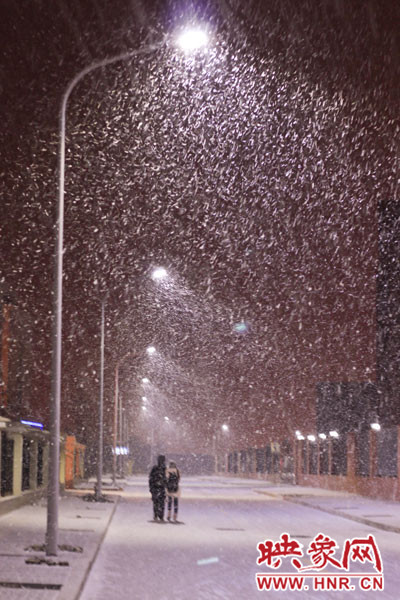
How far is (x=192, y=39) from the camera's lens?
1508 centimetres

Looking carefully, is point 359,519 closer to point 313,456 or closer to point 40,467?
point 40,467

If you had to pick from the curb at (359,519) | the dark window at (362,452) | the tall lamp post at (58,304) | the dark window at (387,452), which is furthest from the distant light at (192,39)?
the dark window at (362,452)

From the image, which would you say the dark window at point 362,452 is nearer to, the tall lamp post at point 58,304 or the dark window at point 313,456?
the dark window at point 313,456

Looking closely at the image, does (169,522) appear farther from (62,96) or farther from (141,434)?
(141,434)

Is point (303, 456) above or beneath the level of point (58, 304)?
beneath

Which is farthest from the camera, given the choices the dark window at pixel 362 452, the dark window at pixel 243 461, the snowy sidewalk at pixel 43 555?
the dark window at pixel 243 461

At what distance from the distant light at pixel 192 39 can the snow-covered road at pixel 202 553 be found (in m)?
7.76

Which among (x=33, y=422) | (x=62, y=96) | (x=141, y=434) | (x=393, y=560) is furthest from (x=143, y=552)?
(x=141, y=434)

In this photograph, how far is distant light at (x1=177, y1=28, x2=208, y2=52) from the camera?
15.0 m

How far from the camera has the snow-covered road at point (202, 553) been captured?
12.2 meters

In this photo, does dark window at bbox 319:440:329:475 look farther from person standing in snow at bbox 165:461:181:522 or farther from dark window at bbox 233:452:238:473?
dark window at bbox 233:452:238:473

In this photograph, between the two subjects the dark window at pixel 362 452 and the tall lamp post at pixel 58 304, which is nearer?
the tall lamp post at pixel 58 304

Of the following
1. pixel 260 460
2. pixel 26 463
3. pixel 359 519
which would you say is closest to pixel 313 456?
pixel 26 463

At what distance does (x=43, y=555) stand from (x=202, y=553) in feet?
9.64
